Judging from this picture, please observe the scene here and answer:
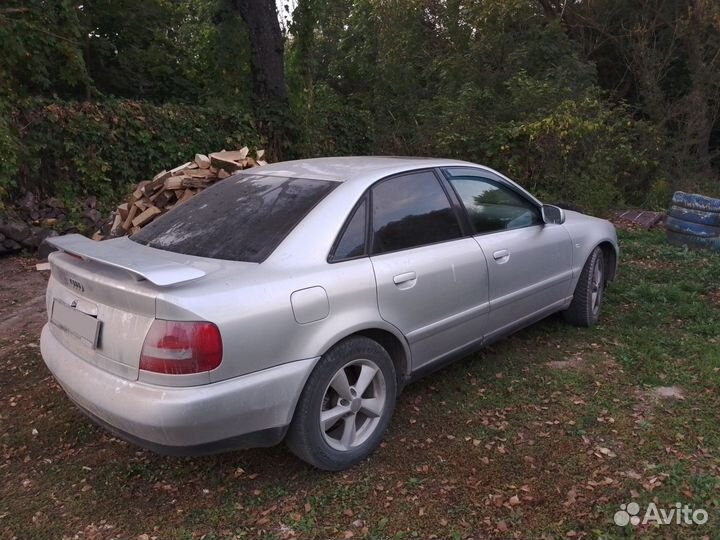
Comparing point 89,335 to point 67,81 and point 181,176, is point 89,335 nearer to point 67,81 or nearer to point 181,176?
point 181,176

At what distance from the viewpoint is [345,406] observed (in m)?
3.16

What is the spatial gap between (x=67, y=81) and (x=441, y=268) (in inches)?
380

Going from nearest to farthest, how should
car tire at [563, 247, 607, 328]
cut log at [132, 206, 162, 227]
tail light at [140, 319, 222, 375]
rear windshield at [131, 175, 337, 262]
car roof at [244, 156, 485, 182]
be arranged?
1. tail light at [140, 319, 222, 375]
2. rear windshield at [131, 175, 337, 262]
3. car roof at [244, 156, 485, 182]
4. car tire at [563, 247, 607, 328]
5. cut log at [132, 206, 162, 227]

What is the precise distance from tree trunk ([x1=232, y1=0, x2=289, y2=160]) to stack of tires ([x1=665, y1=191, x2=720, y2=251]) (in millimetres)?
A: 6724

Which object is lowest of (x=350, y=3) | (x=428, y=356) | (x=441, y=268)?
(x=428, y=356)

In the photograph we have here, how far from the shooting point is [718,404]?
3807mm

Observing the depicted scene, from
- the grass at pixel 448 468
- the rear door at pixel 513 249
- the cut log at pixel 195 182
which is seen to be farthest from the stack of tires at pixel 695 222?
the cut log at pixel 195 182

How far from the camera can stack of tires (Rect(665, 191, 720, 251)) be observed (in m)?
7.72

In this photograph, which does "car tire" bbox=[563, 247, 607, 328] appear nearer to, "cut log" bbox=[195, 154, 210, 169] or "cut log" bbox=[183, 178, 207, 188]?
"cut log" bbox=[183, 178, 207, 188]

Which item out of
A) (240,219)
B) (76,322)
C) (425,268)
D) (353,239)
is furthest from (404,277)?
(76,322)

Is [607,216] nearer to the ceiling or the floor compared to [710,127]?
nearer to the floor

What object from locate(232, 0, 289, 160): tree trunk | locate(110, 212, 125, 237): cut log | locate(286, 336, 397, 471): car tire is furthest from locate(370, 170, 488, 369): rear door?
locate(232, 0, 289, 160): tree trunk

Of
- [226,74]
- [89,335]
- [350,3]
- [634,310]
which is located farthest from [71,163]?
[350,3]

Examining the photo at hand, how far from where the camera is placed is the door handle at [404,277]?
11.0 feet
